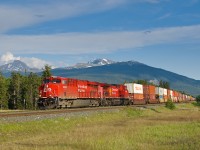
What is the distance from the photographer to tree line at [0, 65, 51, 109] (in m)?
107

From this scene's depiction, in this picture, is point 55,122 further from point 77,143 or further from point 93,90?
point 93,90

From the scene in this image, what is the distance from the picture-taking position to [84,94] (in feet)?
180

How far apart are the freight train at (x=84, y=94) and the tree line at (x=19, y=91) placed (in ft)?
123

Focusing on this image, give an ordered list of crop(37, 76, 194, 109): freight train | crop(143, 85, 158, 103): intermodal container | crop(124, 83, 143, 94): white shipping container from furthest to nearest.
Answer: crop(143, 85, 158, 103): intermodal container, crop(124, 83, 143, 94): white shipping container, crop(37, 76, 194, 109): freight train

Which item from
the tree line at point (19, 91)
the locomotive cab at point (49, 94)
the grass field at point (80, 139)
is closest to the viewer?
the grass field at point (80, 139)

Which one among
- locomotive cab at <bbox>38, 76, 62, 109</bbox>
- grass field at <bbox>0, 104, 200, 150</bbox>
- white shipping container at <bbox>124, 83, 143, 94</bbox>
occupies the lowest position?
grass field at <bbox>0, 104, 200, 150</bbox>

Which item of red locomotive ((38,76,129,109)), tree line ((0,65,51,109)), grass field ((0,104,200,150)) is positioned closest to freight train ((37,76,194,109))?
red locomotive ((38,76,129,109))

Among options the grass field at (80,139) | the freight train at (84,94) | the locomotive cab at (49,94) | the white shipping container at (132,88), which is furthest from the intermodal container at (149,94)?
the grass field at (80,139)

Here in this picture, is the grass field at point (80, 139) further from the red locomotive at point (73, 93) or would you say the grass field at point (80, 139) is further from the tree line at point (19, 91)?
the tree line at point (19, 91)

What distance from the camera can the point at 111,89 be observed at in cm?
6862

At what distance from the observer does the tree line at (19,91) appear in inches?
4220

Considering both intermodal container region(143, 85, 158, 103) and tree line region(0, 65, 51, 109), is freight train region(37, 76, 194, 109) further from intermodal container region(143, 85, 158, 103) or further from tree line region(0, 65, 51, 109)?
tree line region(0, 65, 51, 109)

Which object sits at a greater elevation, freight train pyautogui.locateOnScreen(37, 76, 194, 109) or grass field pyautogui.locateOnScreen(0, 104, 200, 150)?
freight train pyautogui.locateOnScreen(37, 76, 194, 109)

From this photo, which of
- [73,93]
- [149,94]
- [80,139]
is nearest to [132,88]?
[149,94]
